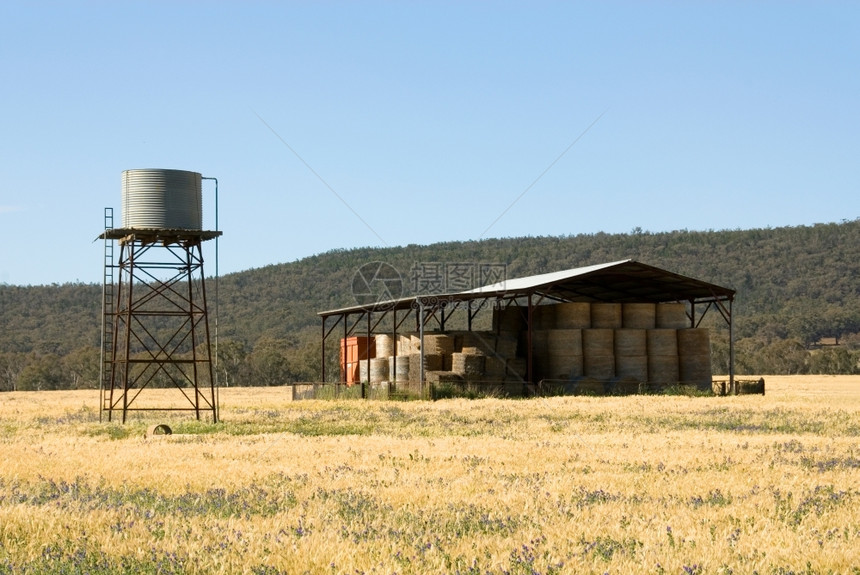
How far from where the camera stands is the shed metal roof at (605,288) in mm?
41188

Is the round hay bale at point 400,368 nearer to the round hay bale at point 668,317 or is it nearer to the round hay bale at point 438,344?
the round hay bale at point 438,344

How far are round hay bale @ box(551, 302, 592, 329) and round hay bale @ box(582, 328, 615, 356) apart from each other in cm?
49

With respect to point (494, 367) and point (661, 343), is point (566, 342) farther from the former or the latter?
point (661, 343)

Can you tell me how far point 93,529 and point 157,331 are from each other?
10617cm

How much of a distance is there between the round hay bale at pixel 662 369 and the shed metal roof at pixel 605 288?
10.8 feet

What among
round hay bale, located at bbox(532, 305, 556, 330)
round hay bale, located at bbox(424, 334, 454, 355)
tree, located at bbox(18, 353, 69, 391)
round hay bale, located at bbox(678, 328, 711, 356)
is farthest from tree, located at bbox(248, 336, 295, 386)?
round hay bale, located at bbox(678, 328, 711, 356)

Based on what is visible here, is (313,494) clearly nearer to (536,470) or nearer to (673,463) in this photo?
(536,470)

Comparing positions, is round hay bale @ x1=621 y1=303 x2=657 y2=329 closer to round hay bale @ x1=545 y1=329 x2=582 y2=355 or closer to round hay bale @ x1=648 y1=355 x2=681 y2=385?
round hay bale @ x1=648 y1=355 x2=681 y2=385

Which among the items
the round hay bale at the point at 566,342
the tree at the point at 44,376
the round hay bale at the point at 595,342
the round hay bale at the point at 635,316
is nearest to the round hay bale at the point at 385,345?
the round hay bale at the point at 566,342

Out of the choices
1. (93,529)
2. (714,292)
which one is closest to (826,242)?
(714,292)

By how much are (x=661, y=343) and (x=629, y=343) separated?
152 cm

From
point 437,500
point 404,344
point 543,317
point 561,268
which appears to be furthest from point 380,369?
point 561,268

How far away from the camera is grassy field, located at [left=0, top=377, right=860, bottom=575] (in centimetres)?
914

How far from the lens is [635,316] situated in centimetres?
4372
